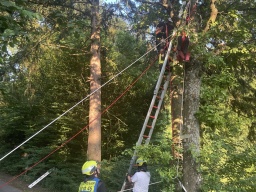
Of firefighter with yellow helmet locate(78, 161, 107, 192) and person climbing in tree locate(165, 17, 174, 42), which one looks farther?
person climbing in tree locate(165, 17, 174, 42)

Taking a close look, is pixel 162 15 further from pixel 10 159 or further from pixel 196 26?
pixel 10 159

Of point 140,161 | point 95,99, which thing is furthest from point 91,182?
point 95,99

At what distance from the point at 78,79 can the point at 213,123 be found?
8.23 metres

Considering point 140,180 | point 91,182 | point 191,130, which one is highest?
point 191,130

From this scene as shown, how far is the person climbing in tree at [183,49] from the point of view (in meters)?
6.75

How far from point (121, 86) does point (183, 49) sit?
294 inches

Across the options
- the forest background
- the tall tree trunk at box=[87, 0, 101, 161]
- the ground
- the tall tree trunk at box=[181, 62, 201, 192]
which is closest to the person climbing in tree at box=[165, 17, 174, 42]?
the forest background

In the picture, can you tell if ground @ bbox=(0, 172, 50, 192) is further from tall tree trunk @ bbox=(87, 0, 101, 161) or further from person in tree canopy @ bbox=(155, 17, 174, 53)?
person in tree canopy @ bbox=(155, 17, 174, 53)

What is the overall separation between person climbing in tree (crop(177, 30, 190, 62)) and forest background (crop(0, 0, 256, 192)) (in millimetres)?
193

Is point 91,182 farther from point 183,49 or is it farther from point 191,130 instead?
point 183,49

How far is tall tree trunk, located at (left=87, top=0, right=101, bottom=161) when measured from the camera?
34.4 feet

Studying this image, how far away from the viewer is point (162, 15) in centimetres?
1059

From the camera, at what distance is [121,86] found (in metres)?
14.2

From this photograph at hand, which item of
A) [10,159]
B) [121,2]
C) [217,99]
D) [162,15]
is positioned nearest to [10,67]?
[121,2]
